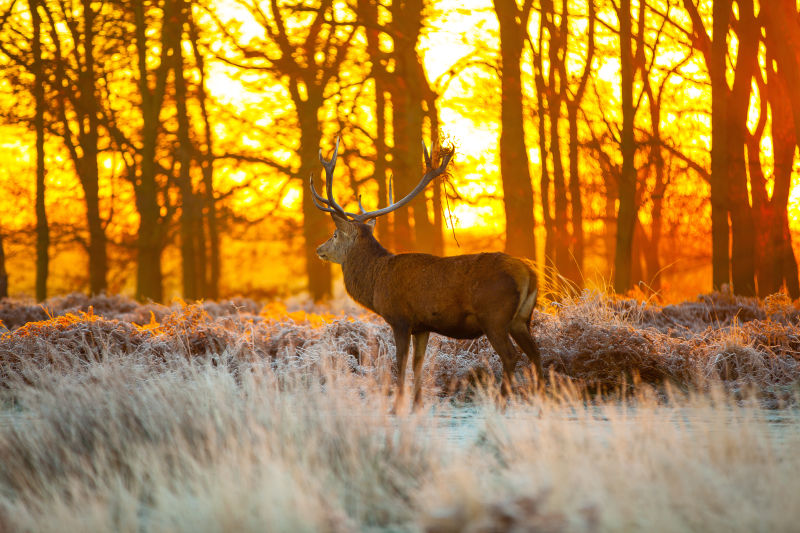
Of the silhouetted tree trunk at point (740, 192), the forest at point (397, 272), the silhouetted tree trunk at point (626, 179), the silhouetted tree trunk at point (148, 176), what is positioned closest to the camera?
the forest at point (397, 272)

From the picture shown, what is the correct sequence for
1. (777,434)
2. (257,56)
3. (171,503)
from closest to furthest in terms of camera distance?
(171,503)
(777,434)
(257,56)

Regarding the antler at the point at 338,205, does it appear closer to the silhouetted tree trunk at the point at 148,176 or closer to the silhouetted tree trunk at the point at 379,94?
the silhouetted tree trunk at the point at 379,94

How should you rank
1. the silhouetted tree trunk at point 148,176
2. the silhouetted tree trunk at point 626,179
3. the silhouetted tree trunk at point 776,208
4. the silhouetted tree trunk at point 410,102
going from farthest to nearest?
the silhouetted tree trunk at point 148,176, the silhouetted tree trunk at point 410,102, the silhouetted tree trunk at point 626,179, the silhouetted tree trunk at point 776,208

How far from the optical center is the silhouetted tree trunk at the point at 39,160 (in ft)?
82.5

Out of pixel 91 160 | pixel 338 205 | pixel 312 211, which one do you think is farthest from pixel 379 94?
pixel 338 205

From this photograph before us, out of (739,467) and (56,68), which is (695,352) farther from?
(56,68)

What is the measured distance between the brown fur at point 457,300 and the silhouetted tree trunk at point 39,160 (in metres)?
17.6

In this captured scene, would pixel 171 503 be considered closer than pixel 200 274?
Yes

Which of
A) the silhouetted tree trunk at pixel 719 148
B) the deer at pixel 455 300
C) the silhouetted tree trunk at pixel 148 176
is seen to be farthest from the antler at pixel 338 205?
the silhouetted tree trunk at pixel 148 176

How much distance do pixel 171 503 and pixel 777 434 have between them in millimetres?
4774

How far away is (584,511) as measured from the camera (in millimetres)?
4859

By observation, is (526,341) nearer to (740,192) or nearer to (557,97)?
(740,192)

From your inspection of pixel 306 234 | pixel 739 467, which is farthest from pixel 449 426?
pixel 306 234

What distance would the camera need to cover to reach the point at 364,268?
10.8 m
